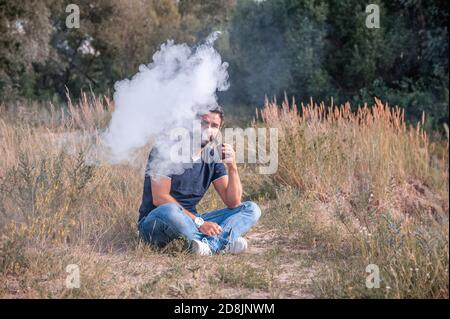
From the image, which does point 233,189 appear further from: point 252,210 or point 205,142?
point 205,142

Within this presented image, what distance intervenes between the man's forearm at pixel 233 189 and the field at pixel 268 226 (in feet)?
1.36

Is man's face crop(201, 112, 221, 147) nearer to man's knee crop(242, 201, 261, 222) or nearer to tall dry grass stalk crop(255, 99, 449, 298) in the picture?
man's knee crop(242, 201, 261, 222)

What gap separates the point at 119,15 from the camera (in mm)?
15500

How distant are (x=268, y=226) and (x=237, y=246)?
869 mm

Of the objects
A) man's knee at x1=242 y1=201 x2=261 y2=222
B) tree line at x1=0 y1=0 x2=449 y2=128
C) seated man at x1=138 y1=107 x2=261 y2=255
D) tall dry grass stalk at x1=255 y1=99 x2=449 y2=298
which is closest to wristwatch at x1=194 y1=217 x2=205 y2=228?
seated man at x1=138 y1=107 x2=261 y2=255

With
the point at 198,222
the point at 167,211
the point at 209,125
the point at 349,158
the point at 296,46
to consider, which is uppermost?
the point at 296,46

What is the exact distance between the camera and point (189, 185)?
13.8ft

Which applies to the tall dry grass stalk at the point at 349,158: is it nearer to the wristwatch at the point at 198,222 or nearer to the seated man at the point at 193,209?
the seated man at the point at 193,209

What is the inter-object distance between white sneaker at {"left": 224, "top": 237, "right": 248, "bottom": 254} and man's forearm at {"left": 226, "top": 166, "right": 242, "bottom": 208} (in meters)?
0.30

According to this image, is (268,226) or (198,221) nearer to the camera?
(198,221)

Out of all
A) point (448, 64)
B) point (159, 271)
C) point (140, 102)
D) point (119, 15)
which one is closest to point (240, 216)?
point (159, 271)

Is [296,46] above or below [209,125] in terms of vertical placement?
above

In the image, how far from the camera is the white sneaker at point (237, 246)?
13.9ft

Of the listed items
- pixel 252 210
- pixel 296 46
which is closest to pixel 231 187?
pixel 252 210
